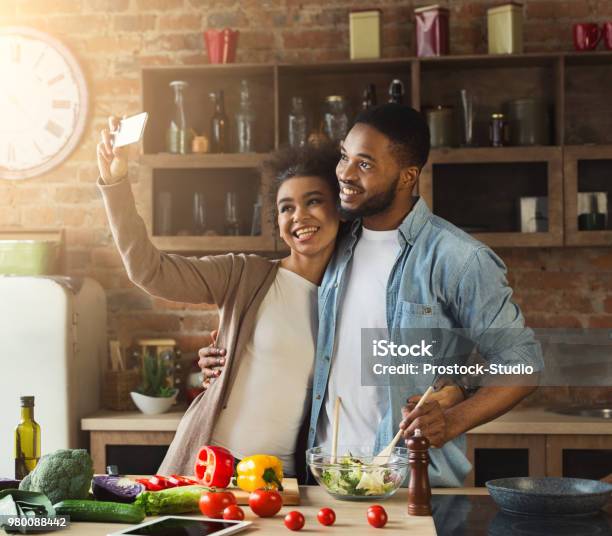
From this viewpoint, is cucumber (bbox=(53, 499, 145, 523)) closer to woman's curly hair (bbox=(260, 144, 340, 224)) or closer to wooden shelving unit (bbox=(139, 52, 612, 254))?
woman's curly hair (bbox=(260, 144, 340, 224))

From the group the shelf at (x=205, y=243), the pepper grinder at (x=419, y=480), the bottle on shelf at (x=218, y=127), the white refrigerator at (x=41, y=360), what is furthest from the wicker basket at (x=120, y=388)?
the pepper grinder at (x=419, y=480)

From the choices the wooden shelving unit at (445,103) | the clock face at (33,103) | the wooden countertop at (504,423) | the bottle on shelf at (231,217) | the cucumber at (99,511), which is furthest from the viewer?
the clock face at (33,103)

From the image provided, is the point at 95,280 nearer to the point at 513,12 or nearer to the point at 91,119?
the point at 91,119

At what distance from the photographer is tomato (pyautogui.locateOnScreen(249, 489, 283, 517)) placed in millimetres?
1757

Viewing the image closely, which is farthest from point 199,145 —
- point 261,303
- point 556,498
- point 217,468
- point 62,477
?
point 556,498

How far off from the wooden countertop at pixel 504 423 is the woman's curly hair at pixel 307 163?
1.39m

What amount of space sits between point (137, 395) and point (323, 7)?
1.91m

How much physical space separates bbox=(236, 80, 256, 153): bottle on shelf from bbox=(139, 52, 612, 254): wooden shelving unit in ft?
→ 0.26

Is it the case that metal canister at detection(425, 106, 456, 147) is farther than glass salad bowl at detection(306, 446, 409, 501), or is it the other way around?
metal canister at detection(425, 106, 456, 147)

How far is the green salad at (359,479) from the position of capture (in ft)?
6.18

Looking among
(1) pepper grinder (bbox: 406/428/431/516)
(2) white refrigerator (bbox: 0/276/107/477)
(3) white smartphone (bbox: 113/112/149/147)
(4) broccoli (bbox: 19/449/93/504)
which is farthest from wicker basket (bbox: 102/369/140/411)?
(1) pepper grinder (bbox: 406/428/431/516)

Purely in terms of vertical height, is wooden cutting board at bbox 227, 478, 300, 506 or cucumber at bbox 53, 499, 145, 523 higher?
cucumber at bbox 53, 499, 145, 523

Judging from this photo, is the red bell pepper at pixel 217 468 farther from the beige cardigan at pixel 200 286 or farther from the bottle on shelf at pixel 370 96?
the bottle on shelf at pixel 370 96

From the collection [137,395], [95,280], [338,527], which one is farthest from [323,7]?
[338,527]
